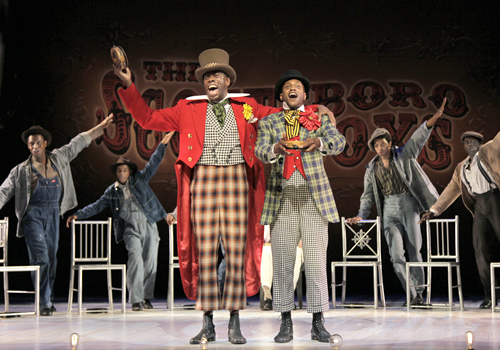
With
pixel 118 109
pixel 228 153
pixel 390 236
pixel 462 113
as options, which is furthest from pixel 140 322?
pixel 462 113

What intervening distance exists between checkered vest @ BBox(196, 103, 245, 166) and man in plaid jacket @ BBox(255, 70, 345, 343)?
0.46 feet

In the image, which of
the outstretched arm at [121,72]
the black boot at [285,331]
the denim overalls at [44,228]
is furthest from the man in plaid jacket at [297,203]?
the denim overalls at [44,228]

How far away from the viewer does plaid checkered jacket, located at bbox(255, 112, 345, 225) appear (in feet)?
10.2

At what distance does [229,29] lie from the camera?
23.3 feet

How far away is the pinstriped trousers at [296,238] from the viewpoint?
3150 millimetres

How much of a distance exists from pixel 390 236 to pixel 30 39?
4.88m

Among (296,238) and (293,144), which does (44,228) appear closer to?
(296,238)

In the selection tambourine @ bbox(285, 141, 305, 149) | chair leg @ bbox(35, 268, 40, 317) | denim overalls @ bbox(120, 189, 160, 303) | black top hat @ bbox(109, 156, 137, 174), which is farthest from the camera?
black top hat @ bbox(109, 156, 137, 174)

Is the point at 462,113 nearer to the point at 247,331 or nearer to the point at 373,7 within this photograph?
the point at 373,7

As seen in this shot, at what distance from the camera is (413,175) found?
5902 mm

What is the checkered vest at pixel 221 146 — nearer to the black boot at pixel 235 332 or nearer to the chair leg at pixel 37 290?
the black boot at pixel 235 332

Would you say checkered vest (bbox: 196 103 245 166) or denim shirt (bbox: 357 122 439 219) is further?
denim shirt (bbox: 357 122 439 219)

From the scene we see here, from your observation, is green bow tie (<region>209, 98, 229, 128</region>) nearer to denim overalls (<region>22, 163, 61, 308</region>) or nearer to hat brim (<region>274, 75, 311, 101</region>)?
hat brim (<region>274, 75, 311, 101</region>)

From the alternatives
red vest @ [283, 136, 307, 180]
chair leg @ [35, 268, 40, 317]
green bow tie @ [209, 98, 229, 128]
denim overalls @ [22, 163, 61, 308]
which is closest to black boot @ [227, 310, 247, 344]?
red vest @ [283, 136, 307, 180]
